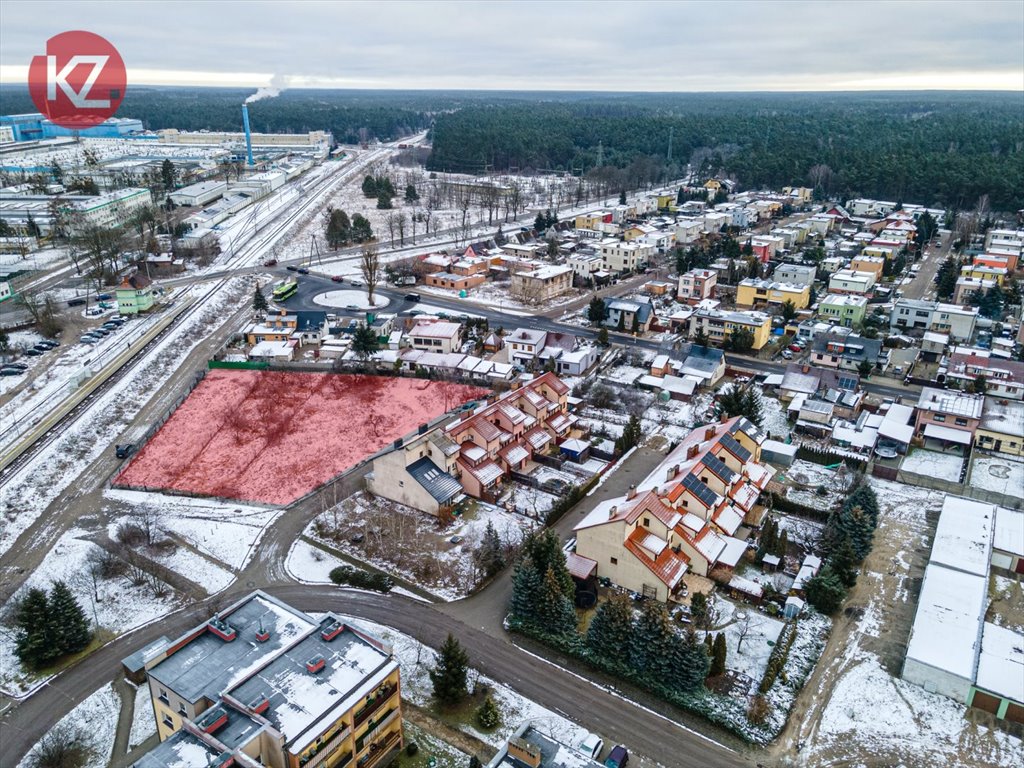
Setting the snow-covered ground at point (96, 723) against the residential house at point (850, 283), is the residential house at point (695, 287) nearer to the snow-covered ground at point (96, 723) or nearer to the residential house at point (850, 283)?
the residential house at point (850, 283)

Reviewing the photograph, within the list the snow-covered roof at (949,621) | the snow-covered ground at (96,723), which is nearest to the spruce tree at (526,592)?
the snow-covered roof at (949,621)

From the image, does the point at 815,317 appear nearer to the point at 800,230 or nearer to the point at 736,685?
the point at 800,230

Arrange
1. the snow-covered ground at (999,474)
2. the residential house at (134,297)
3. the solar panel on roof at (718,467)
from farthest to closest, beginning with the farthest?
1. the residential house at (134,297)
2. the snow-covered ground at (999,474)
3. the solar panel on roof at (718,467)

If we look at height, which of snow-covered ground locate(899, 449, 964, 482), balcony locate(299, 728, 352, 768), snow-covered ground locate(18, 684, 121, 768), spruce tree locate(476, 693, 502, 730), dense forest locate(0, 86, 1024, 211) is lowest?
snow-covered ground locate(18, 684, 121, 768)

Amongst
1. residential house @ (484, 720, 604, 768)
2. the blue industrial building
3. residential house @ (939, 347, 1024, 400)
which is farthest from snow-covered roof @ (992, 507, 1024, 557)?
the blue industrial building

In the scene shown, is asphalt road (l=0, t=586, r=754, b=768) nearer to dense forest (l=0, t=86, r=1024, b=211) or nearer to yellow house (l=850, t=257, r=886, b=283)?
yellow house (l=850, t=257, r=886, b=283)

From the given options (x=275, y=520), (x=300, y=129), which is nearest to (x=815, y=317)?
(x=275, y=520)

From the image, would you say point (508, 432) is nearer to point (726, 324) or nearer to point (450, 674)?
point (450, 674)
